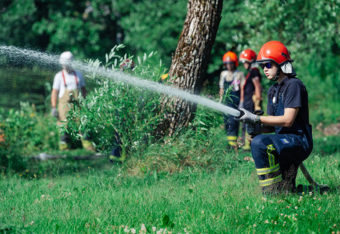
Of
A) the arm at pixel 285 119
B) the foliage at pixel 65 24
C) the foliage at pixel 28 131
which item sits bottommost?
the foliage at pixel 28 131

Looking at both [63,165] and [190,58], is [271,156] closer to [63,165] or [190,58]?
[190,58]

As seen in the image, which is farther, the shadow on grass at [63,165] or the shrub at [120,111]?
the shadow on grass at [63,165]

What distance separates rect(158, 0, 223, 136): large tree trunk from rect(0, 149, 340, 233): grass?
2.76 ft

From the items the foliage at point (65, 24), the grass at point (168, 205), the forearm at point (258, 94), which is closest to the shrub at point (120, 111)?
the grass at point (168, 205)

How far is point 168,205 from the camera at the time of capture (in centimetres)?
418

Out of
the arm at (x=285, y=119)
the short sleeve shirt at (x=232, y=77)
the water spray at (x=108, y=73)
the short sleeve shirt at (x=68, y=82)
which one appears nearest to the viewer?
the arm at (x=285, y=119)

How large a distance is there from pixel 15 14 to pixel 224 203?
16069 millimetres

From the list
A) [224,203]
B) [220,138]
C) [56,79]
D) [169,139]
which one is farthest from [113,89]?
[56,79]

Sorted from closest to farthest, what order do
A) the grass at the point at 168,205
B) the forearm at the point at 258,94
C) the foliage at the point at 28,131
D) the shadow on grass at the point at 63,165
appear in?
the grass at the point at 168,205, the shadow on grass at the point at 63,165, the foliage at the point at 28,131, the forearm at the point at 258,94

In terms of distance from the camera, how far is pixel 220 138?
628cm

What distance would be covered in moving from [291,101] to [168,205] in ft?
5.01

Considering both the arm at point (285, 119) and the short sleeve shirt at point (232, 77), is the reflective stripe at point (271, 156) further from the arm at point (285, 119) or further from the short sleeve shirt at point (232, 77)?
the short sleeve shirt at point (232, 77)

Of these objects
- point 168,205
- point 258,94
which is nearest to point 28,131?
point 258,94

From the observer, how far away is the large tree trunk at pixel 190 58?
6.12 meters
